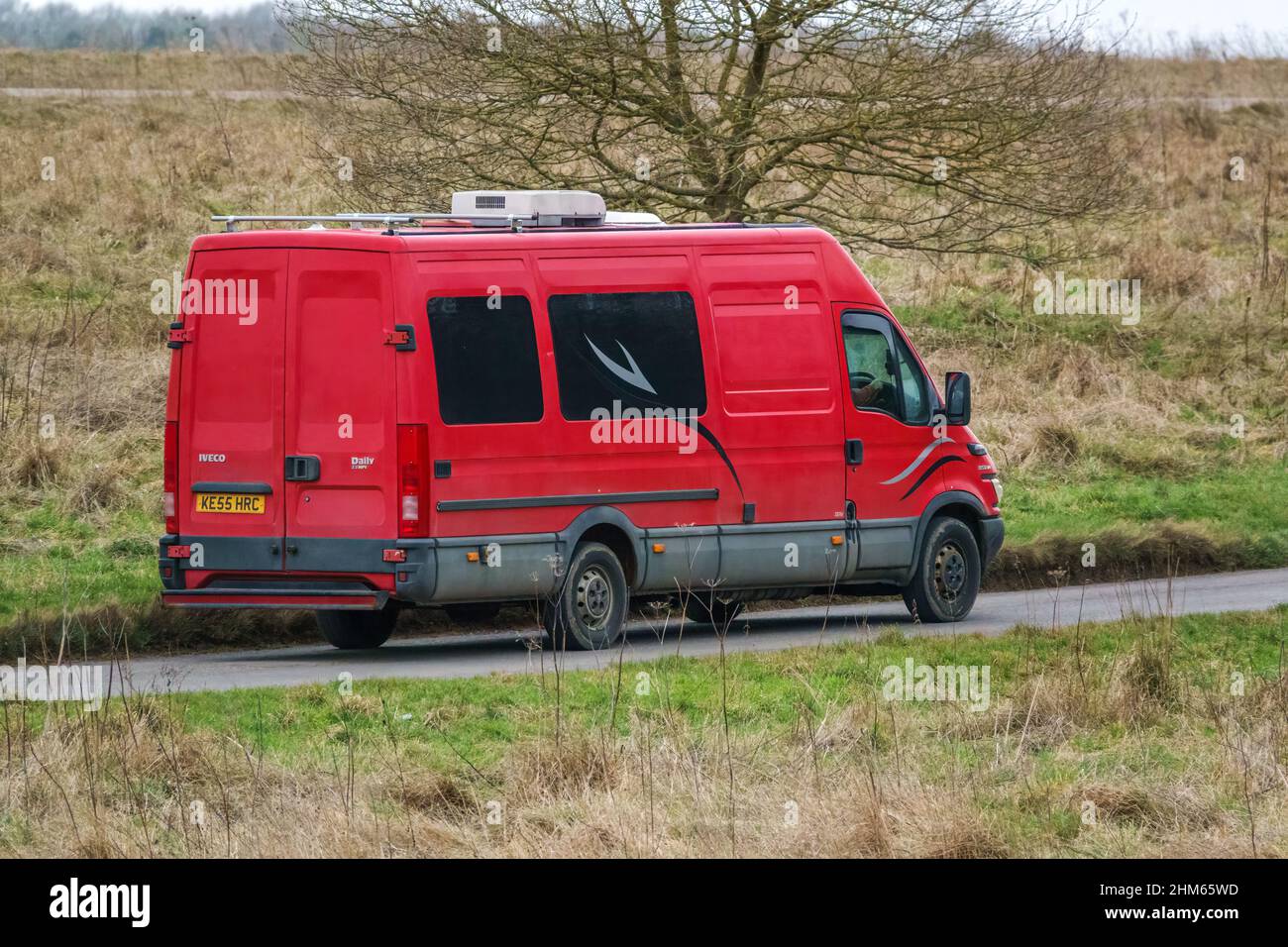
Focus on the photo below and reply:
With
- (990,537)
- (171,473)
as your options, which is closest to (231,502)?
(171,473)

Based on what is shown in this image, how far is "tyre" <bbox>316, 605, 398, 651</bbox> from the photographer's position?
14.4 metres

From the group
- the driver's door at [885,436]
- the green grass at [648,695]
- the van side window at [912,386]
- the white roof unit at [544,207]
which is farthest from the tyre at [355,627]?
the van side window at [912,386]

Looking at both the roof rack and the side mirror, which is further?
the side mirror

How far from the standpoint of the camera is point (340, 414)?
13.0 m

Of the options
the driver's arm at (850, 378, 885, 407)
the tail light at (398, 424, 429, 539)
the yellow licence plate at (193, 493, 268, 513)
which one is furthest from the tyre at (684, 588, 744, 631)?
the yellow licence plate at (193, 493, 268, 513)

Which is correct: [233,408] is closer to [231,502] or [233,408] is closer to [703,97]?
[231,502]

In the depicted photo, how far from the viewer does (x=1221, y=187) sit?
39.2 m

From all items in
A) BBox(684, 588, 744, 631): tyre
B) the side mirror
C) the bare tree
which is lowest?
BBox(684, 588, 744, 631): tyre

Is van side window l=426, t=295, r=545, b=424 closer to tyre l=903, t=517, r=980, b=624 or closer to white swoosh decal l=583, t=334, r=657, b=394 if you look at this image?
white swoosh decal l=583, t=334, r=657, b=394

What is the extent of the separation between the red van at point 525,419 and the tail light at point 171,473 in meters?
0.01

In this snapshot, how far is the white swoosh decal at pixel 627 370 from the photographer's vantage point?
45.4 feet

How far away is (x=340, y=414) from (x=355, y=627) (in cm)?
209

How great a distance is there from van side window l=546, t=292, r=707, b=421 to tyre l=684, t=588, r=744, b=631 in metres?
1.59

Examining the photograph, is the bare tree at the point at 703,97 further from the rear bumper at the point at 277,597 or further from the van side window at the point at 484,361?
the rear bumper at the point at 277,597
